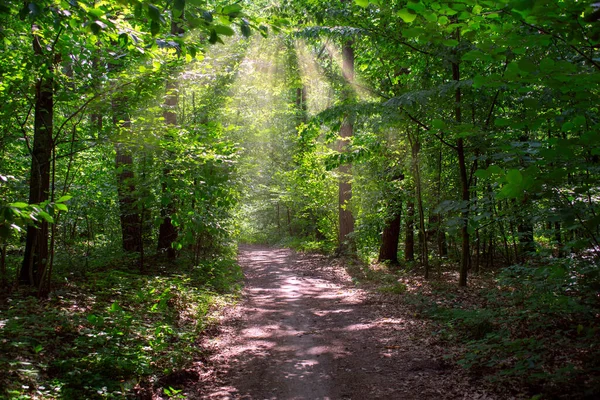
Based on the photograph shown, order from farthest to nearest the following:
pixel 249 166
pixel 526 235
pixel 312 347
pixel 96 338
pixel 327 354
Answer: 1. pixel 249 166
2. pixel 526 235
3. pixel 312 347
4. pixel 327 354
5. pixel 96 338

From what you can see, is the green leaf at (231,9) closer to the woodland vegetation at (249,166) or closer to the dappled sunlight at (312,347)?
the woodland vegetation at (249,166)

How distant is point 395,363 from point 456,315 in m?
1.52

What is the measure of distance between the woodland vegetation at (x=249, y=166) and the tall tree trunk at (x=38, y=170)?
37mm

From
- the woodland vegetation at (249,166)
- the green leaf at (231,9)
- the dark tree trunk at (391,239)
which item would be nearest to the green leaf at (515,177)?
the woodland vegetation at (249,166)

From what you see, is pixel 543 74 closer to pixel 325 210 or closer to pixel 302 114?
pixel 325 210

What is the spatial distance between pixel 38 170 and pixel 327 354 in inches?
199

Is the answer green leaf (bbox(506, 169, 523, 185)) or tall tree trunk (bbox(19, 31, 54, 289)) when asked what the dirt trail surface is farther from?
tall tree trunk (bbox(19, 31, 54, 289))

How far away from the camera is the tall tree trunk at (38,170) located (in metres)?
6.10

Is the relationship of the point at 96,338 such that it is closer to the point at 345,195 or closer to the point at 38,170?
the point at 38,170

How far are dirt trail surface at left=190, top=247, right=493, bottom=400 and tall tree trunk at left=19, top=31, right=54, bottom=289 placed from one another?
3.17m

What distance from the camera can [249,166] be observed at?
436 inches

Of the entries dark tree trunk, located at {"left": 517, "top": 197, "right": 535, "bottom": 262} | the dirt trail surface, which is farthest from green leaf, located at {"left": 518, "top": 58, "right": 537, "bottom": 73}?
dark tree trunk, located at {"left": 517, "top": 197, "right": 535, "bottom": 262}

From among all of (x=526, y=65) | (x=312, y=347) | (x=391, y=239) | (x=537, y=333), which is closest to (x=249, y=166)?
(x=391, y=239)

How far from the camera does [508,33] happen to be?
10.7ft
